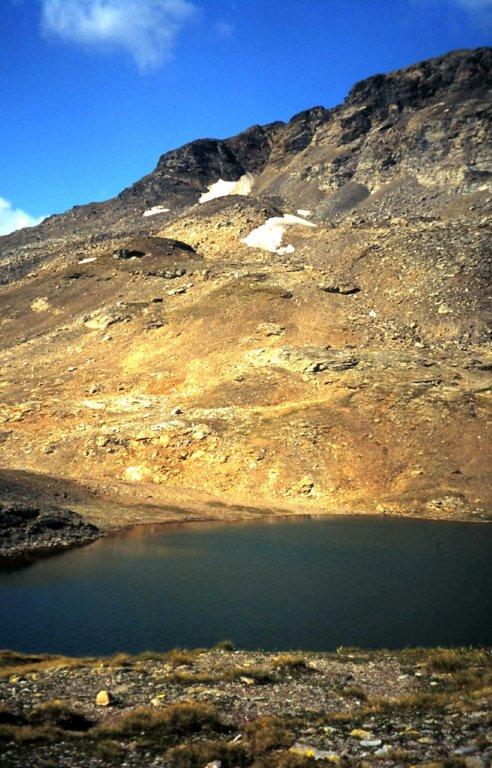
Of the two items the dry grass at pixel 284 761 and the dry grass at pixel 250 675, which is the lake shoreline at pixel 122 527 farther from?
the dry grass at pixel 284 761

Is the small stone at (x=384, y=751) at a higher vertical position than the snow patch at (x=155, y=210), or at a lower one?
lower

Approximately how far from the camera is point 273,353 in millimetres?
63312

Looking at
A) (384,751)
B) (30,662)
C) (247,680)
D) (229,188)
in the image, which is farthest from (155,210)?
(384,751)

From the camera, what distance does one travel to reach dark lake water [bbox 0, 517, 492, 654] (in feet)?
81.6

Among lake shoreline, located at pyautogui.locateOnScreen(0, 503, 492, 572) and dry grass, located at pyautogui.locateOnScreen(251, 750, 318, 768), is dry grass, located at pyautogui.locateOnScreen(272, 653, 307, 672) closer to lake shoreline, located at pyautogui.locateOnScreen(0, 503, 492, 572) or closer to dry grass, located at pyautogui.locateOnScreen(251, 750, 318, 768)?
dry grass, located at pyautogui.locateOnScreen(251, 750, 318, 768)

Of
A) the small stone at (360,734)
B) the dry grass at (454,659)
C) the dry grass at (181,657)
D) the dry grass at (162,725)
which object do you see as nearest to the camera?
the small stone at (360,734)

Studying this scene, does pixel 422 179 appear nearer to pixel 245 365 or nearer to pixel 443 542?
pixel 245 365

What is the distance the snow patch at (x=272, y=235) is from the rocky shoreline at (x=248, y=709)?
76.7 metres

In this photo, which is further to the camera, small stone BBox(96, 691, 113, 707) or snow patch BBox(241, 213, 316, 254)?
snow patch BBox(241, 213, 316, 254)

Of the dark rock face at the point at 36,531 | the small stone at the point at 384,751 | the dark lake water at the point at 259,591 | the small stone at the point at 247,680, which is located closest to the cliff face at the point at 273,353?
the dark rock face at the point at 36,531

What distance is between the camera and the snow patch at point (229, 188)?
161m

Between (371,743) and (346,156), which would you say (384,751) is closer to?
(371,743)

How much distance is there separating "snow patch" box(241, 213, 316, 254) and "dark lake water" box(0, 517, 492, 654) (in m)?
58.4

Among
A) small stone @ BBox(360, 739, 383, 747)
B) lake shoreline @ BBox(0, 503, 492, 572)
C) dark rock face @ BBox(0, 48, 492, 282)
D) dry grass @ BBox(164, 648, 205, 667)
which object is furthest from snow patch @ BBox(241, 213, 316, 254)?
small stone @ BBox(360, 739, 383, 747)
